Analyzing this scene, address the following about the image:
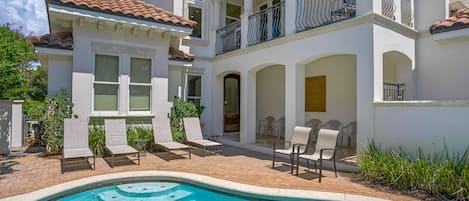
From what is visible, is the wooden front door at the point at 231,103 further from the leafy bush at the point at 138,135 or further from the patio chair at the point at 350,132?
the patio chair at the point at 350,132

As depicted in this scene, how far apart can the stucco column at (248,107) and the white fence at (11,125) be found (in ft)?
32.2

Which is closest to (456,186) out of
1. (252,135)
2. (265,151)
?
(265,151)

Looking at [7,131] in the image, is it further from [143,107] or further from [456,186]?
[456,186]

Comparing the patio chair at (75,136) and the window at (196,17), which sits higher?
the window at (196,17)

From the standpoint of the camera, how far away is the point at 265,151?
12.6 m

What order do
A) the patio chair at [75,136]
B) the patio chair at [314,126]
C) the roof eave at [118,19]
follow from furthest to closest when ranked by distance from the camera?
1. the patio chair at [314,126]
2. the roof eave at [118,19]
3. the patio chair at [75,136]

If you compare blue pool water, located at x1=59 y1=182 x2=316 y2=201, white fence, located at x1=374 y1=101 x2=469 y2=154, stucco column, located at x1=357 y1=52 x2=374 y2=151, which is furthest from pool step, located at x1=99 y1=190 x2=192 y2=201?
white fence, located at x1=374 y1=101 x2=469 y2=154

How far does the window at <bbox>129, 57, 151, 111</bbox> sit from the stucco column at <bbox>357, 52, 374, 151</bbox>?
353 inches

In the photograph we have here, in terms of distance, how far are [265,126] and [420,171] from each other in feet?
35.8

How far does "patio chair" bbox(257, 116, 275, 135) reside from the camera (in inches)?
690

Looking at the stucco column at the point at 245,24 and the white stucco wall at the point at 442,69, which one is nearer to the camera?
the white stucco wall at the point at 442,69

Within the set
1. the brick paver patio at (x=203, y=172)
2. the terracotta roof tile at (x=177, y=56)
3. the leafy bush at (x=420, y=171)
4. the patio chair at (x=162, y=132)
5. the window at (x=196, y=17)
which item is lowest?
the brick paver patio at (x=203, y=172)

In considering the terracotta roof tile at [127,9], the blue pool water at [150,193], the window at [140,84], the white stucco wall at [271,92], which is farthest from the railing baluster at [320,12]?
the blue pool water at [150,193]

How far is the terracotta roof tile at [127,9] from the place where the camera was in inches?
432
